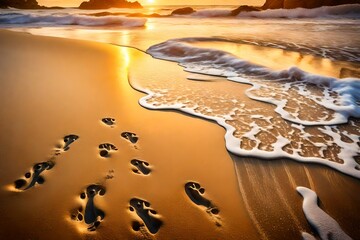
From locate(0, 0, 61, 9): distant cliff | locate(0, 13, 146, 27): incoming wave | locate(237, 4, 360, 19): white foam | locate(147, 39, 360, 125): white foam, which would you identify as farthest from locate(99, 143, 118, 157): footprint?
locate(0, 0, 61, 9): distant cliff

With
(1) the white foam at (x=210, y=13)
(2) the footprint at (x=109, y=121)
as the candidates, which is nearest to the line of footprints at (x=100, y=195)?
(2) the footprint at (x=109, y=121)

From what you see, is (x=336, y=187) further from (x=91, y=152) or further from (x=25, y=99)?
(x=25, y=99)

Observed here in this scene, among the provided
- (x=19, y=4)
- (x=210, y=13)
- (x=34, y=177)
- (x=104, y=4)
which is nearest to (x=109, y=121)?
(x=34, y=177)

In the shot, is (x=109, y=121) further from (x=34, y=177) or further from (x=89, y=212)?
(x=89, y=212)

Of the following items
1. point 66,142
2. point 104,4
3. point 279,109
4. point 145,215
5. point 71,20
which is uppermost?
point 104,4

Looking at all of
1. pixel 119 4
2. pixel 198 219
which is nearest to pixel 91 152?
pixel 198 219

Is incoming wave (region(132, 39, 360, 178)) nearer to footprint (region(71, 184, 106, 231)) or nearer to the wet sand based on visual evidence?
the wet sand
